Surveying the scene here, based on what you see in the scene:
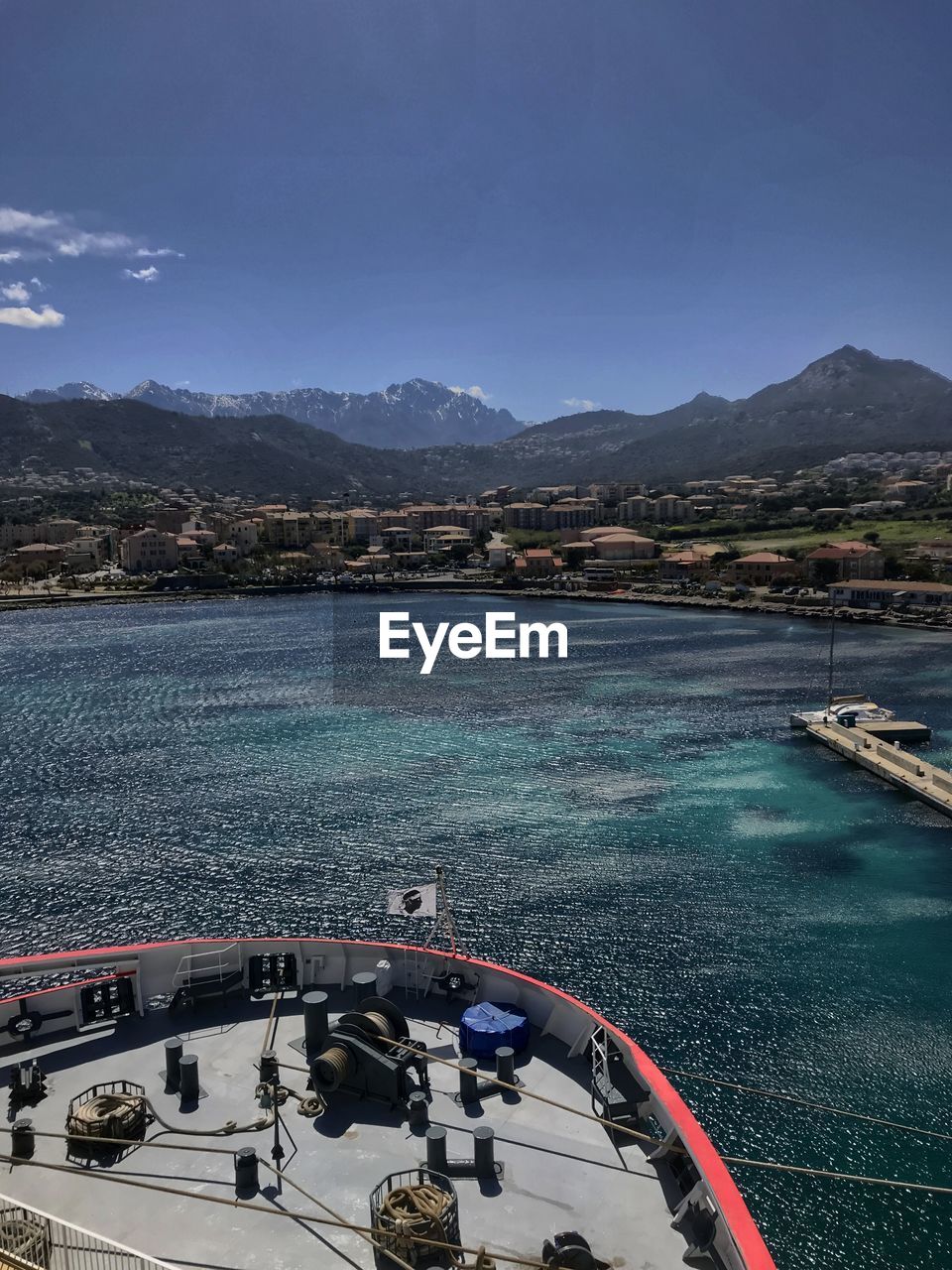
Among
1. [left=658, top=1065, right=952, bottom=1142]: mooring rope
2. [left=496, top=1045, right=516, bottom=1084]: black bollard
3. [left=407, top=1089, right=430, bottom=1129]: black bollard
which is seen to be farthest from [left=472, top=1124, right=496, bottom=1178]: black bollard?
[left=658, top=1065, right=952, bottom=1142]: mooring rope

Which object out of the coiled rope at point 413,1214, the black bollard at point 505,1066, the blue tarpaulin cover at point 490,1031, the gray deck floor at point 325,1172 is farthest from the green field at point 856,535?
the coiled rope at point 413,1214

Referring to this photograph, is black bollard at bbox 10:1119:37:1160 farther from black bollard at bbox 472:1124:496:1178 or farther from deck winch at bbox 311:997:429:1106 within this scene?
black bollard at bbox 472:1124:496:1178

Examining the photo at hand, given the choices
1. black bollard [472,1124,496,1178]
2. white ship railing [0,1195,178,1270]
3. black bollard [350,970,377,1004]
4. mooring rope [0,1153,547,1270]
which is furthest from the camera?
black bollard [350,970,377,1004]

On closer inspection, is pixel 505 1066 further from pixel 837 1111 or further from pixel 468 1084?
pixel 837 1111

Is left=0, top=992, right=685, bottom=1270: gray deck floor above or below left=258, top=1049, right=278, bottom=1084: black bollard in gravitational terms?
below

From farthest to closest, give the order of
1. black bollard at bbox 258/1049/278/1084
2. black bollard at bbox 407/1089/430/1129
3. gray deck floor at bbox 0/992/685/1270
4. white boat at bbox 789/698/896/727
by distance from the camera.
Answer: white boat at bbox 789/698/896/727 → black bollard at bbox 258/1049/278/1084 → black bollard at bbox 407/1089/430/1129 → gray deck floor at bbox 0/992/685/1270

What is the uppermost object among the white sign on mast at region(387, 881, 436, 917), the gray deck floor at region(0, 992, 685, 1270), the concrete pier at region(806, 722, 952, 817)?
the white sign on mast at region(387, 881, 436, 917)
